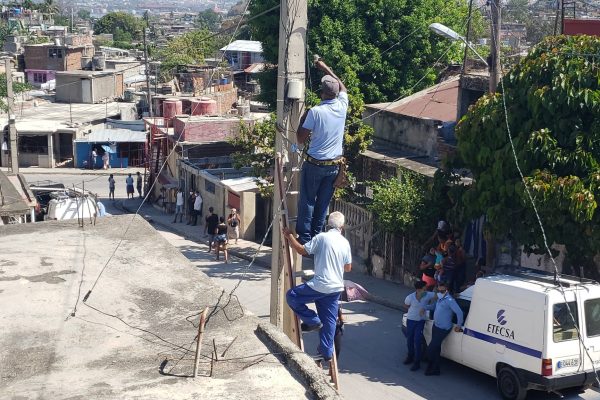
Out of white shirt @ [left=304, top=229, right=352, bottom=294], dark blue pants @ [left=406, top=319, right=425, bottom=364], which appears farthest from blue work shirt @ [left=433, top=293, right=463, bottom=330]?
white shirt @ [left=304, top=229, right=352, bottom=294]

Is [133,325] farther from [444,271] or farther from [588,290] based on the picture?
[444,271]

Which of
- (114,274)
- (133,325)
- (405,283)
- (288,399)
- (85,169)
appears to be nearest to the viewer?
(288,399)

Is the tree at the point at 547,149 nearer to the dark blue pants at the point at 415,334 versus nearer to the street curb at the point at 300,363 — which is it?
the dark blue pants at the point at 415,334

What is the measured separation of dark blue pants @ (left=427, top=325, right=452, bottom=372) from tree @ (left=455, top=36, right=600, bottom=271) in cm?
207

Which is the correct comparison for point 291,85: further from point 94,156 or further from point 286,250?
point 94,156

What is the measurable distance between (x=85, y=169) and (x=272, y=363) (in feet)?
138

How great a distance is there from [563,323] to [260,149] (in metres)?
13.5

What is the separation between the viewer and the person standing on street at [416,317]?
13.9 m

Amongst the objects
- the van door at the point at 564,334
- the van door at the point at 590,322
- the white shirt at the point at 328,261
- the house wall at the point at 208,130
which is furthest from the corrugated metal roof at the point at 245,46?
the white shirt at the point at 328,261

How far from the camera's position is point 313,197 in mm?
8992

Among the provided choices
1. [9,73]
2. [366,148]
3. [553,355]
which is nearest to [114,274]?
[553,355]

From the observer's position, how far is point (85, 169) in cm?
4728

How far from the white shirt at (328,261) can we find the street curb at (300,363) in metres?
0.76

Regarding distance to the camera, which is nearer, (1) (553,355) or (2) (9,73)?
(1) (553,355)
